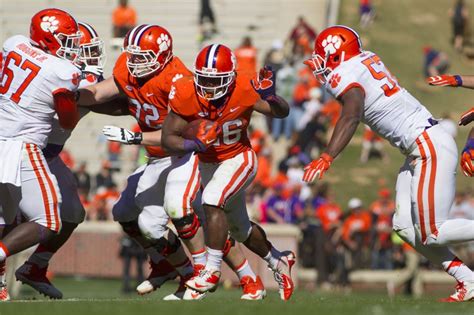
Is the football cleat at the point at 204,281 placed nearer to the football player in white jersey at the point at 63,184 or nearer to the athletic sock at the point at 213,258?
the athletic sock at the point at 213,258

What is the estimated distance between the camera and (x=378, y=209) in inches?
782

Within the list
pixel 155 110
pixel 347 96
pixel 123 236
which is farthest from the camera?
pixel 123 236

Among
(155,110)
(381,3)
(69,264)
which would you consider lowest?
(69,264)

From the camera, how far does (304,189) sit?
65.7 ft

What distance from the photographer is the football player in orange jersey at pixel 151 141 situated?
10453 millimetres

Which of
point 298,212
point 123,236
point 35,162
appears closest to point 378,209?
point 298,212

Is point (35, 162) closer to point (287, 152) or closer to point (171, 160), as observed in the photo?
point (171, 160)

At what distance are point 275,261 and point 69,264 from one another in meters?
9.48

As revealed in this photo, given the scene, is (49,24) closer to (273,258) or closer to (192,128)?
(192,128)

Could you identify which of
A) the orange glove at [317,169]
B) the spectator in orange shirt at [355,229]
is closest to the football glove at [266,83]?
the orange glove at [317,169]

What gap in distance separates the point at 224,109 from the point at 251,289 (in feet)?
5.20

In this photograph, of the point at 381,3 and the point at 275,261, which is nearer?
the point at 275,261

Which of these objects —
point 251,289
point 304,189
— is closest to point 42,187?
point 251,289

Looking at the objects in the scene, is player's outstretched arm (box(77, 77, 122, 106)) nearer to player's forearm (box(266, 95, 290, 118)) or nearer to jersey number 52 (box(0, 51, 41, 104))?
jersey number 52 (box(0, 51, 41, 104))
